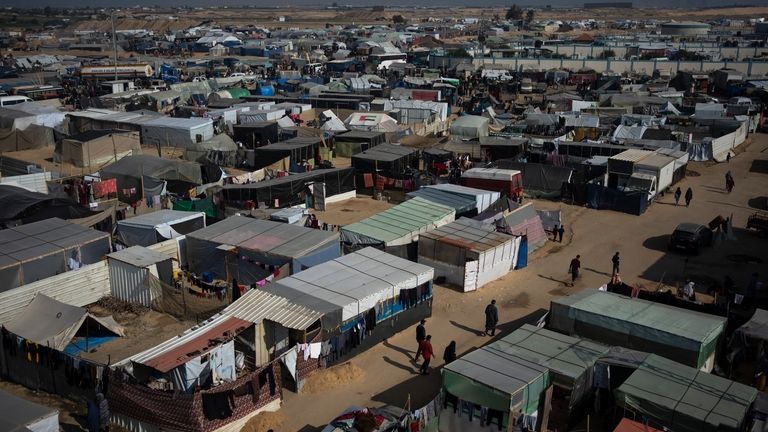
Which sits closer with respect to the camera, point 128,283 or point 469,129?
point 128,283

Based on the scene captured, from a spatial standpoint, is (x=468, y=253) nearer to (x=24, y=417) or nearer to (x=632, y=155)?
(x=24, y=417)

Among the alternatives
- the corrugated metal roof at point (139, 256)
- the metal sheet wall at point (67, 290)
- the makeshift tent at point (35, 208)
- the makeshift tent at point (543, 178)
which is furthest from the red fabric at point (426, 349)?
the makeshift tent at point (543, 178)

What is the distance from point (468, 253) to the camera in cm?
1620

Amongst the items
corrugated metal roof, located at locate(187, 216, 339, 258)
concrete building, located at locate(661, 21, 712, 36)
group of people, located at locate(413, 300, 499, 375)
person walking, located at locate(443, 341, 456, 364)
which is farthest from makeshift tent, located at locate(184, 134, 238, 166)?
concrete building, located at locate(661, 21, 712, 36)

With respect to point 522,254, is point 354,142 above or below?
above

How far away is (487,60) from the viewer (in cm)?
6875

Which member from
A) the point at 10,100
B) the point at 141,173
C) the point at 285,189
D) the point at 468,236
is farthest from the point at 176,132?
the point at 468,236

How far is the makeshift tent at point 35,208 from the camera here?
1808 centimetres

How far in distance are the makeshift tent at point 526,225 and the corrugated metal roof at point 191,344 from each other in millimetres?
8987

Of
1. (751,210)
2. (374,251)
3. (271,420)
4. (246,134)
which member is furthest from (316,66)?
(271,420)

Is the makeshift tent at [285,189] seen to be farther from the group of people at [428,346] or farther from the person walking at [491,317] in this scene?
the person walking at [491,317]

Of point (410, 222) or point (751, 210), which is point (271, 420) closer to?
point (410, 222)

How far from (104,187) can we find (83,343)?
1090cm

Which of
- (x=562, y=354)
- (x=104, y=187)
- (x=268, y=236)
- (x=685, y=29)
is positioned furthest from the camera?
(x=685, y=29)
